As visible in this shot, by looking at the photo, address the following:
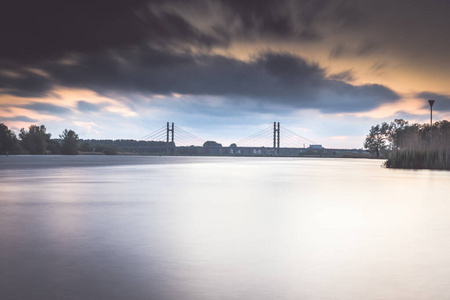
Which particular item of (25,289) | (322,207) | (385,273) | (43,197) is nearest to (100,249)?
(25,289)

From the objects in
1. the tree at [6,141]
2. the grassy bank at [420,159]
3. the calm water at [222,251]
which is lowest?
the calm water at [222,251]

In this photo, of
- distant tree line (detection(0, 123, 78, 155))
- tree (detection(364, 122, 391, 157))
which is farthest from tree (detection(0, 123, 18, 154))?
tree (detection(364, 122, 391, 157))

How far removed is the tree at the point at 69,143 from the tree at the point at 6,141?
1920 cm

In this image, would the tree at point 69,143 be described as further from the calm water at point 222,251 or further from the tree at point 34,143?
the calm water at point 222,251

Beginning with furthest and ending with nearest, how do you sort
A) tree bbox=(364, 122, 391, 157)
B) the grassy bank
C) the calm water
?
tree bbox=(364, 122, 391, 157) < the grassy bank < the calm water

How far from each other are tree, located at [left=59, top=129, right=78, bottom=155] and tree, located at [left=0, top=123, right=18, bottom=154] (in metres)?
19.2

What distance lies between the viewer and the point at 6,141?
105 metres

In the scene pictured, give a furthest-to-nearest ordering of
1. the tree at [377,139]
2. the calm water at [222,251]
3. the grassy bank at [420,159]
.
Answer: the tree at [377,139], the grassy bank at [420,159], the calm water at [222,251]

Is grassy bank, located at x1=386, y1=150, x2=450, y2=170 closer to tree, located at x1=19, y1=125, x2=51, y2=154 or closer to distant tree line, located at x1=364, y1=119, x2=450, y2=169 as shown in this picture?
distant tree line, located at x1=364, y1=119, x2=450, y2=169

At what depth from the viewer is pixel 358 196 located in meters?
13.5

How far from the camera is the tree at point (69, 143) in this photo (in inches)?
4975

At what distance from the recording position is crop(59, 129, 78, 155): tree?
126 meters

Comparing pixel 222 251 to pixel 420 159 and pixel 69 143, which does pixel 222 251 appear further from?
pixel 69 143

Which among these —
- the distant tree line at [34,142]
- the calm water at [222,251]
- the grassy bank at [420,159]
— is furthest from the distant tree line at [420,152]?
the distant tree line at [34,142]
